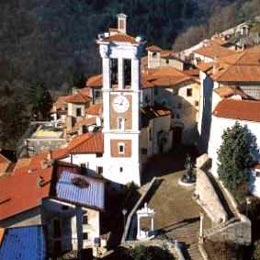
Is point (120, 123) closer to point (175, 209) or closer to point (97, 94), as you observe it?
point (175, 209)

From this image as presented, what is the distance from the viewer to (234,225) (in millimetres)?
27938

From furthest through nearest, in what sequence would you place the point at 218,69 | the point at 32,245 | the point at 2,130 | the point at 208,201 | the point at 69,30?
the point at 69,30 → the point at 2,130 → the point at 218,69 → the point at 208,201 → the point at 32,245

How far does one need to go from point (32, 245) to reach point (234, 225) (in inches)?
408

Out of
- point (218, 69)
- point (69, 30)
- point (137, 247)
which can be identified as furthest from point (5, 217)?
point (69, 30)

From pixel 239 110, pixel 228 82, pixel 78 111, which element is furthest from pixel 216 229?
pixel 78 111

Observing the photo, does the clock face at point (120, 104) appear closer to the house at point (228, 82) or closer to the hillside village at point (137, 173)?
the hillside village at point (137, 173)

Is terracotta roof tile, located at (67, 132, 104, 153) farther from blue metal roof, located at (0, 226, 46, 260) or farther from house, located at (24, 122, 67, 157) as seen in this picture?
house, located at (24, 122, 67, 157)

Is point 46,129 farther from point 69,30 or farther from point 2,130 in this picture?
point 69,30

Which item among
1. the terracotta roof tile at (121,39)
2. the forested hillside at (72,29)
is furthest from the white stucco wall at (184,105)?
the forested hillside at (72,29)

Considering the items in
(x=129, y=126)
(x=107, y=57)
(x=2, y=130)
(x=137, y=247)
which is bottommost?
(x=2, y=130)

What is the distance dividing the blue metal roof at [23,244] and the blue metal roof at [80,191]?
358cm

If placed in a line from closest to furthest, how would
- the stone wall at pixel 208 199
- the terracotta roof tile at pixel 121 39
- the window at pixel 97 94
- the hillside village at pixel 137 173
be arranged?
the hillside village at pixel 137 173 < the stone wall at pixel 208 199 < the terracotta roof tile at pixel 121 39 < the window at pixel 97 94

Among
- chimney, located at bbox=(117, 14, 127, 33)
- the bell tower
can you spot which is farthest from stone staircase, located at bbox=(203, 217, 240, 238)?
chimney, located at bbox=(117, 14, 127, 33)

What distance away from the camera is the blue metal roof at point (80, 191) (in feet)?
99.9
